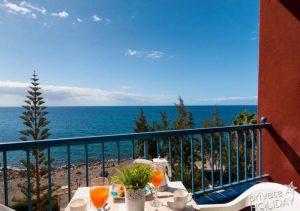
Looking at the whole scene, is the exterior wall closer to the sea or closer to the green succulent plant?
the green succulent plant

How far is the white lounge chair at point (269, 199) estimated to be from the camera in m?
1.29

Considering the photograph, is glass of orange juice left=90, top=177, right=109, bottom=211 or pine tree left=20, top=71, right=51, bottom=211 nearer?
glass of orange juice left=90, top=177, right=109, bottom=211

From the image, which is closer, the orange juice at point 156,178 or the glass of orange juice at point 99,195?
the glass of orange juice at point 99,195

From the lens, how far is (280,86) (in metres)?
3.20


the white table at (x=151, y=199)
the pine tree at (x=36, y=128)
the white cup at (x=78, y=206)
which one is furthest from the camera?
the pine tree at (x=36, y=128)

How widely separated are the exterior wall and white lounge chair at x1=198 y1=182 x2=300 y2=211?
194cm

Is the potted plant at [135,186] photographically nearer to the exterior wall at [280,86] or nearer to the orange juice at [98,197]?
the orange juice at [98,197]

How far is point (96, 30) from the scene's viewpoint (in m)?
19.7

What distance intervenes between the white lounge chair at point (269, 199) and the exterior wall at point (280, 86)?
6.36 ft

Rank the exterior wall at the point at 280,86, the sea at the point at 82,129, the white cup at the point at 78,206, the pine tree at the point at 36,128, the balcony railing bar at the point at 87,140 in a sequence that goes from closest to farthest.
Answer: the white cup at the point at 78,206 → the balcony railing bar at the point at 87,140 → the exterior wall at the point at 280,86 → the pine tree at the point at 36,128 → the sea at the point at 82,129

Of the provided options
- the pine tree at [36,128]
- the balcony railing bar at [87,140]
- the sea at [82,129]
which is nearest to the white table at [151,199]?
the balcony railing bar at [87,140]

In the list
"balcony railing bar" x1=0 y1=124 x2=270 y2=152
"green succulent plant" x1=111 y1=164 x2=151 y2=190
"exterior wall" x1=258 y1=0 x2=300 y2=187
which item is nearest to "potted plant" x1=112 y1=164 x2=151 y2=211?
"green succulent plant" x1=111 y1=164 x2=151 y2=190

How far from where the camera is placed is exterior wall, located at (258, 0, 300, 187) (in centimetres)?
305

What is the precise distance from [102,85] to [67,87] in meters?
11.5
